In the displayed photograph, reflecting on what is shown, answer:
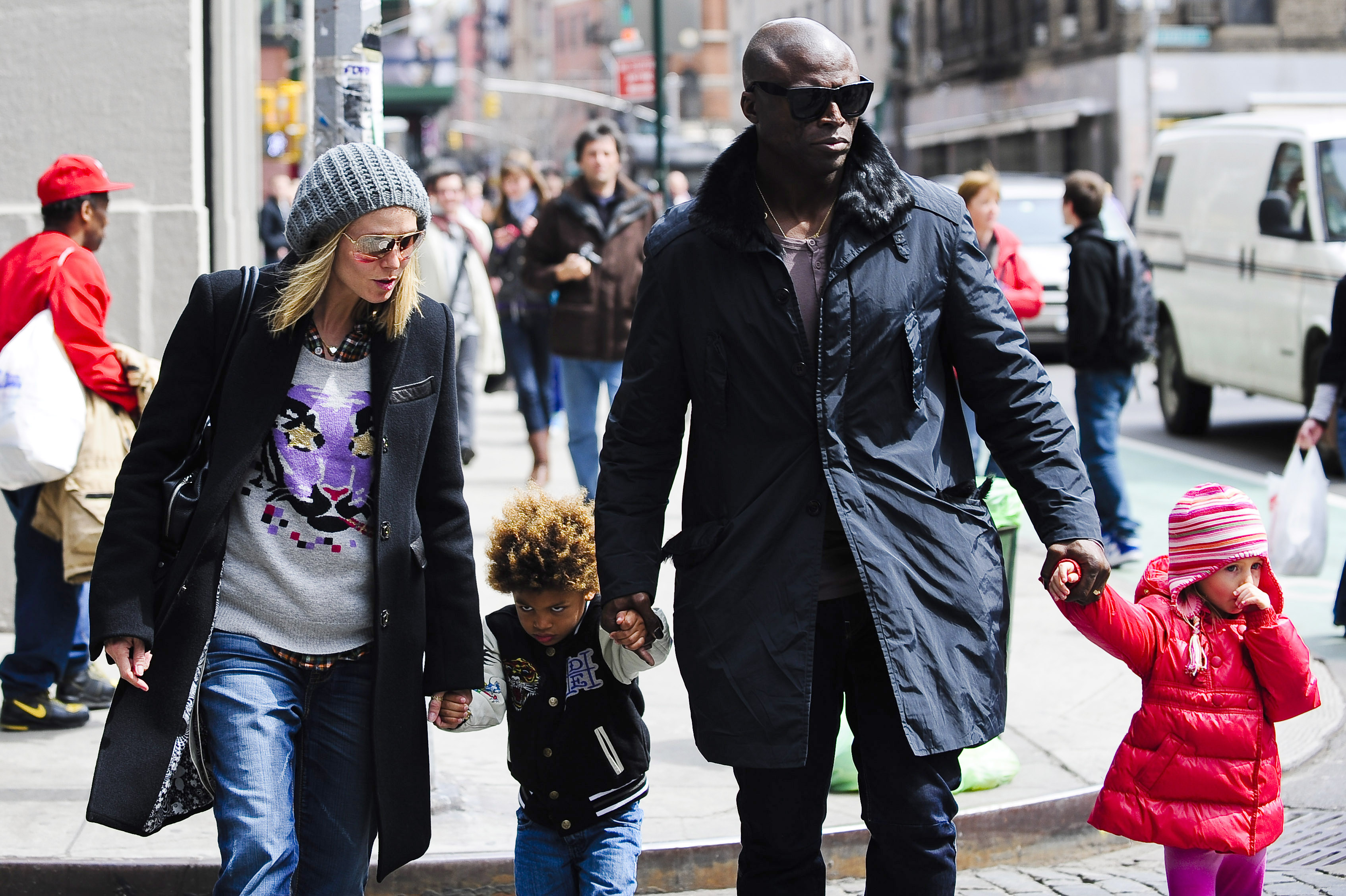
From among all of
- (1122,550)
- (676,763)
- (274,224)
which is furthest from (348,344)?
(274,224)

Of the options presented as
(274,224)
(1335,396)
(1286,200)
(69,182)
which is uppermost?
(274,224)

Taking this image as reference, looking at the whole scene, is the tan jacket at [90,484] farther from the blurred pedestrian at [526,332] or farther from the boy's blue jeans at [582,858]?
the blurred pedestrian at [526,332]

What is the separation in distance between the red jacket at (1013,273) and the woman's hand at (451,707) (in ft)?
16.3

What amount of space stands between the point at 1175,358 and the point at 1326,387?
22.1ft

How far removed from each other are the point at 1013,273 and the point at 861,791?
5056mm

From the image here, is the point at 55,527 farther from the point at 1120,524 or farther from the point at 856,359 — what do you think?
the point at 1120,524

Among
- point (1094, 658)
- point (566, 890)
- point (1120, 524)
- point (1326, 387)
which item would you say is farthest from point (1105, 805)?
point (1120, 524)

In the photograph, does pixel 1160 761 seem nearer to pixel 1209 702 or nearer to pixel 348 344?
pixel 1209 702

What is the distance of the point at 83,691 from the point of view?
5.62m

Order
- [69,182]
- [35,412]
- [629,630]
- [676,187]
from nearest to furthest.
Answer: [629,630] → [35,412] → [69,182] → [676,187]

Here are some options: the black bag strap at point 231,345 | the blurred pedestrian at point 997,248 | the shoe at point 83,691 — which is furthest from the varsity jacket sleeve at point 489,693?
the blurred pedestrian at point 997,248

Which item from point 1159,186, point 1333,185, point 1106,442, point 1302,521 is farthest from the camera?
point 1159,186

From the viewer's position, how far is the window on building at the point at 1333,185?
36.1 feet

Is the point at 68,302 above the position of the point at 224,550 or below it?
above
